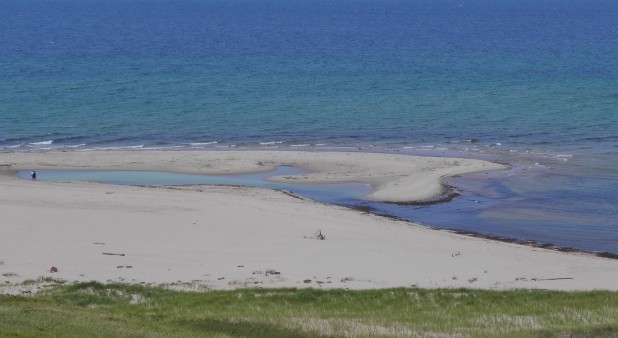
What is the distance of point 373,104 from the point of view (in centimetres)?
7500

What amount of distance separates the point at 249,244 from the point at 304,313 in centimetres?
1105

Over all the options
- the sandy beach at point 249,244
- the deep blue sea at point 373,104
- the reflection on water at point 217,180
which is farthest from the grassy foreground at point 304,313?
the reflection on water at point 217,180

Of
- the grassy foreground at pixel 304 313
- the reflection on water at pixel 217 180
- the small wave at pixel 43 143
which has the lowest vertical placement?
the grassy foreground at pixel 304 313

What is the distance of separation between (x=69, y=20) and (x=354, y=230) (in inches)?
5705

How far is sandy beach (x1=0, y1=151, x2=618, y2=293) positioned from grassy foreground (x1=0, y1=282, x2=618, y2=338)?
6.14 ft

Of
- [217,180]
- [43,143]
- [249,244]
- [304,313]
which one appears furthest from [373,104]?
[304,313]

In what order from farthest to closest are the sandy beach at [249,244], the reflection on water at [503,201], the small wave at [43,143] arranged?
the small wave at [43,143] < the reflection on water at [503,201] < the sandy beach at [249,244]

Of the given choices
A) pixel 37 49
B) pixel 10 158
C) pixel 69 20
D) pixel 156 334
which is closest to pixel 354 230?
pixel 156 334

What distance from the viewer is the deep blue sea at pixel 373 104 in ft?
152

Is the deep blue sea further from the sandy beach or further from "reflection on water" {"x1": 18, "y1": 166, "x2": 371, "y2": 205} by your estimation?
"reflection on water" {"x1": 18, "y1": 166, "x2": 371, "y2": 205}

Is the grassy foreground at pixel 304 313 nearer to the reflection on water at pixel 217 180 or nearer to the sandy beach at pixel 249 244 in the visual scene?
the sandy beach at pixel 249 244

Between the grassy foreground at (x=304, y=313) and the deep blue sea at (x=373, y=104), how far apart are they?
1248cm

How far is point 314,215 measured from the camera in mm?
40562

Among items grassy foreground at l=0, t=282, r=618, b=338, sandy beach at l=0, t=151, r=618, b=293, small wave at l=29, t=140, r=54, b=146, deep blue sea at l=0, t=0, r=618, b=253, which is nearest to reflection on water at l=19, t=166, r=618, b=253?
deep blue sea at l=0, t=0, r=618, b=253
